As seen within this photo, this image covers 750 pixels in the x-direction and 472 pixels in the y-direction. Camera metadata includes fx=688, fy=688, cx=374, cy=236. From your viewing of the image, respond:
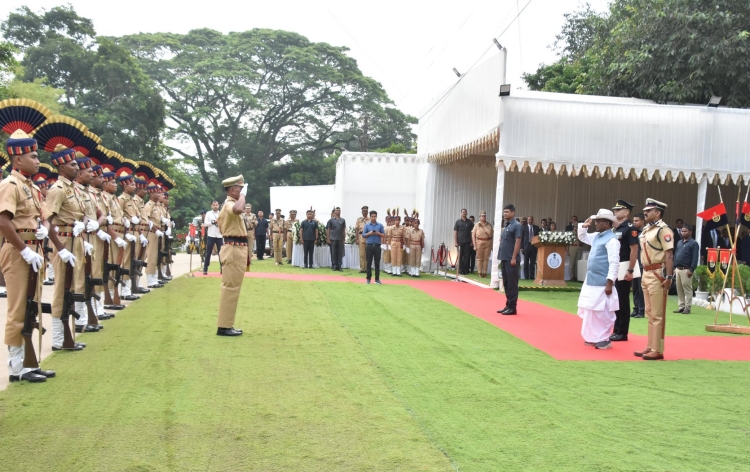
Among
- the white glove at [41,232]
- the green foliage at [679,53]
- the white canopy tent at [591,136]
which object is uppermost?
the green foliage at [679,53]

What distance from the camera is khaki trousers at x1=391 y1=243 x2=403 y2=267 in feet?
63.5

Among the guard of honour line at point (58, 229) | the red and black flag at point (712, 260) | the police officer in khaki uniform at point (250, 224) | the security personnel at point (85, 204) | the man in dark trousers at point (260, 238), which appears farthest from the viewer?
the man in dark trousers at point (260, 238)

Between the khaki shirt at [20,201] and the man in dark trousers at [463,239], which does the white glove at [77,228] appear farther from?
the man in dark trousers at [463,239]

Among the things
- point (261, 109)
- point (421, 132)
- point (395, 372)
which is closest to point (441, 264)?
point (421, 132)

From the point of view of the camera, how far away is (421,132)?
74.1ft

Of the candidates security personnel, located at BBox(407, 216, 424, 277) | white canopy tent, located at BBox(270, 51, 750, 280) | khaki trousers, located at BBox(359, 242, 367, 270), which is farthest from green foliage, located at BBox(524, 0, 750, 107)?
khaki trousers, located at BBox(359, 242, 367, 270)

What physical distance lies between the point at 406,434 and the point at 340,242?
1588cm

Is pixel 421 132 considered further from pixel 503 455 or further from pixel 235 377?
pixel 503 455

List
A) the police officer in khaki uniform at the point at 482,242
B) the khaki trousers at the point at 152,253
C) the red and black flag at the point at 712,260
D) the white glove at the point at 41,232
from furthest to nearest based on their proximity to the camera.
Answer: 1. the police officer in khaki uniform at the point at 482,242
2. the red and black flag at the point at 712,260
3. the khaki trousers at the point at 152,253
4. the white glove at the point at 41,232

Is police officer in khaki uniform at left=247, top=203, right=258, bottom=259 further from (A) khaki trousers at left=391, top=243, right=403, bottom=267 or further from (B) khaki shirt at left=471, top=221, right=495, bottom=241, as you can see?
(B) khaki shirt at left=471, top=221, right=495, bottom=241

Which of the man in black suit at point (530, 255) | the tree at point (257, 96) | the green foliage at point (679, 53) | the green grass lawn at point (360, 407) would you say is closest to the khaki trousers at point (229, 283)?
the green grass lawn at point (360, 407)

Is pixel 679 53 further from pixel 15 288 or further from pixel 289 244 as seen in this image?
pixel 15 288

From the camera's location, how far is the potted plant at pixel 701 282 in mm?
13992

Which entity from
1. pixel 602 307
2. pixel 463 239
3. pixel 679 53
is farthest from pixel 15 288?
pixel 679 53
